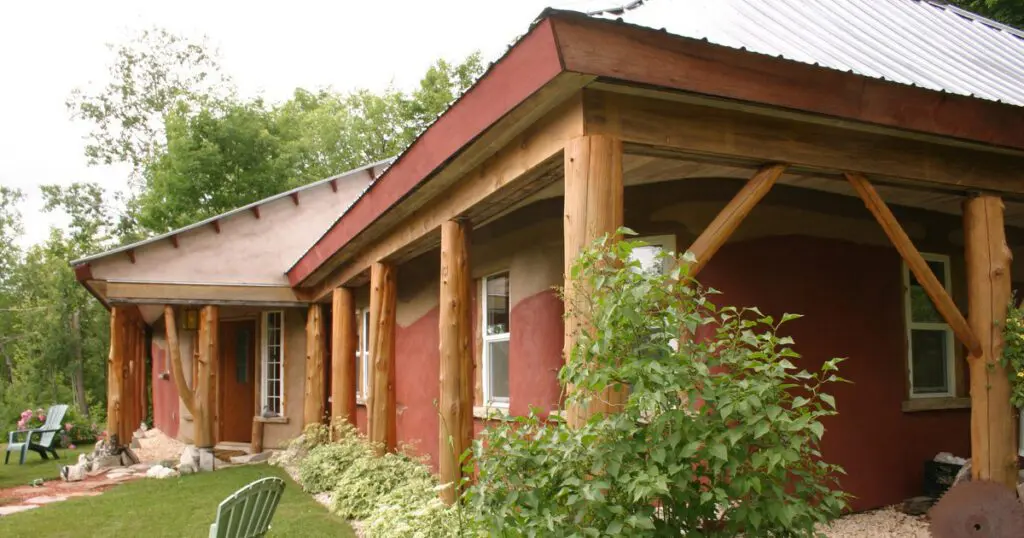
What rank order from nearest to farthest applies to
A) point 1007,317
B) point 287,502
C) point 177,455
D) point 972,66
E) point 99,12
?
1. point 1007,317
2. point 972,66
3. point 287,502
4. point 177,455
5. point 99,12

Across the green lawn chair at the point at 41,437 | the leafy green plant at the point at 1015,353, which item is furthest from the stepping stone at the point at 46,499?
the leafy green plant at the point at 1015,353

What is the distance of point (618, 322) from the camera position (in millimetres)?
3242

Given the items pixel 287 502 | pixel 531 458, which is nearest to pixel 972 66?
pixel 531 458

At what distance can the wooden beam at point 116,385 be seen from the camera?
1305 centimetres

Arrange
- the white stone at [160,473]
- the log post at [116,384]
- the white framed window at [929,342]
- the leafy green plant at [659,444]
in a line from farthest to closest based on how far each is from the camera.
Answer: the log post at [116,384]
the white stone at [160,473]
the white framed window at [929,342]
the leafy green plant at [659,444]

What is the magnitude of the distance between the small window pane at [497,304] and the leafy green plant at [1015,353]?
4.15 meters

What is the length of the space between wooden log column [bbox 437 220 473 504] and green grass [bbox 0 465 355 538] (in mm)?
1568

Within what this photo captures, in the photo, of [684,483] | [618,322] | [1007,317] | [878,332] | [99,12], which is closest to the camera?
[684,483]

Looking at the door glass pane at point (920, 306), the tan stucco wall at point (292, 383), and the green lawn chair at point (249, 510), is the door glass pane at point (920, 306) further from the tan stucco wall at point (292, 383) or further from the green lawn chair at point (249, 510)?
the tan stucco wall at point (292, 383)

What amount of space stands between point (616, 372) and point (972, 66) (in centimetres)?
472

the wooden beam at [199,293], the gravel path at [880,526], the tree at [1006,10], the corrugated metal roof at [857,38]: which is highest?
the tree at [1006,10]

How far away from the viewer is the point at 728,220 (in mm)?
4059

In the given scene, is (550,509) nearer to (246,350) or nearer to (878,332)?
(878,332)

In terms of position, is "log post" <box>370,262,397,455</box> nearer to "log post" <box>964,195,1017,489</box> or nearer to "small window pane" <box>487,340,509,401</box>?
"small window pane" <box>487,340,509,401</box>
